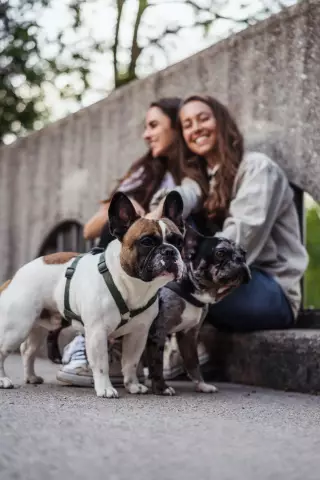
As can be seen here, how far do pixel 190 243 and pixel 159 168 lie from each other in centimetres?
144

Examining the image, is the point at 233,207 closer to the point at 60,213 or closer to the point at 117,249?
the point at 117,249

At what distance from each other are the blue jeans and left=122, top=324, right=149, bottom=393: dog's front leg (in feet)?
2.15

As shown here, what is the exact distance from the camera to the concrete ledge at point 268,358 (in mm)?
3148

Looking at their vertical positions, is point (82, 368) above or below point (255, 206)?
below

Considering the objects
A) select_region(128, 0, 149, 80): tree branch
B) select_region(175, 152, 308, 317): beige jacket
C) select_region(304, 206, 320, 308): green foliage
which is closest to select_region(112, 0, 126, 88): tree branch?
select_region(128, 0, 149, 80): tree branch

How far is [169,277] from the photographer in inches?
103

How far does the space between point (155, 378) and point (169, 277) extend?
48cm

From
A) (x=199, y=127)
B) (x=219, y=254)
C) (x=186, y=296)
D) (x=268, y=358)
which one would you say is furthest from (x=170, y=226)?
(x=199, y=127)

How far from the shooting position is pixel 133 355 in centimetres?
289

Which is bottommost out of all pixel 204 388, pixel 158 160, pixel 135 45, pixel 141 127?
pixel 204 388

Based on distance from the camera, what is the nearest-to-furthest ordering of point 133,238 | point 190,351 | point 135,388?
point 133,238 < point 135,388 < point 190,351

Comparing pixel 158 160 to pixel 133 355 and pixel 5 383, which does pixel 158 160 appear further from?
pixel 5 383

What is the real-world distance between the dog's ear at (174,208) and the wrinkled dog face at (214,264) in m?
0.15

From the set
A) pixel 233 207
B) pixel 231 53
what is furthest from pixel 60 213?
pixel 233 207
